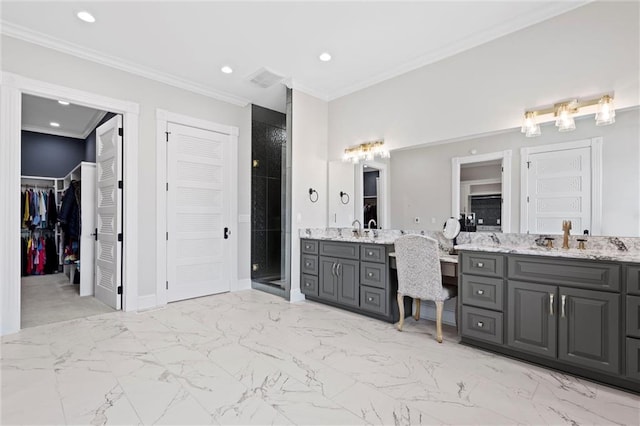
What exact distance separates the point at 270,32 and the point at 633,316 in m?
3.56

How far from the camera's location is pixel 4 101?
297 cm

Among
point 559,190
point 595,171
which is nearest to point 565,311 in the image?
point 559,190

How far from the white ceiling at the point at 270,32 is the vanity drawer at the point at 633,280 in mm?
2131

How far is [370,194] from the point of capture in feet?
13.9

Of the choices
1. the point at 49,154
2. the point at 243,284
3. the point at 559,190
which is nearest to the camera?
the point at 559,190

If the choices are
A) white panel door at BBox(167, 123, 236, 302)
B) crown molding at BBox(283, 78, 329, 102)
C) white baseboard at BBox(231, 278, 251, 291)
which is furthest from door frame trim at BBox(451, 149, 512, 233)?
white baseboard at BBox(231, 278, 251, 291)

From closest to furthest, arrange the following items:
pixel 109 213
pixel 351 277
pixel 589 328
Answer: pixel 589 328 < pixel 351 277 < pixel 109 213

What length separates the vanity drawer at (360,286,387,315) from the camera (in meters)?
3.43

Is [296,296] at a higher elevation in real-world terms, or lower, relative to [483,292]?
lower

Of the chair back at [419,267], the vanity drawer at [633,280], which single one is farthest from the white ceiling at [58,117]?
the vanity drawer at [633,280]

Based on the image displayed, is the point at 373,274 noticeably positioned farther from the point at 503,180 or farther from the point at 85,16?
the point at 85,16

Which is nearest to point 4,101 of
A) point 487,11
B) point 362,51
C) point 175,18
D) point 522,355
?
point 175,18

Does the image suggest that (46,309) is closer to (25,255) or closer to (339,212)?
(25,255)

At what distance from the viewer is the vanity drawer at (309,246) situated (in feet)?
13.7
